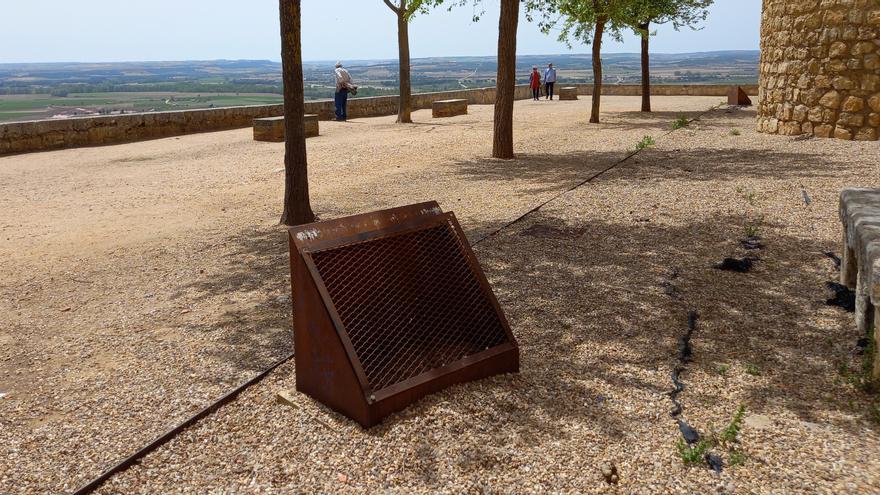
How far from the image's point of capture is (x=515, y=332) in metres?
4.41

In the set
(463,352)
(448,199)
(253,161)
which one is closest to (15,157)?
(253,161)

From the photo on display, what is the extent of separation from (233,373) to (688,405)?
2.47 m

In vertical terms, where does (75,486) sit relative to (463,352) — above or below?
below

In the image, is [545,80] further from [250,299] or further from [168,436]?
[168,436]

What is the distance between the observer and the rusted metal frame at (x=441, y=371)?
3.23 metres

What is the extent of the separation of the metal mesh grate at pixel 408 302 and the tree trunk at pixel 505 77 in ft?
27.8

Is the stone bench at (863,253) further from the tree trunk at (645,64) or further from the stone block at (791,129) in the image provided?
the tree trunk at (645,64)

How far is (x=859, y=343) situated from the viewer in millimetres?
4031

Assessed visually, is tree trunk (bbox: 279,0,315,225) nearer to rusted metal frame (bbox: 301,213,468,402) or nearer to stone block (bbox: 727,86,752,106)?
rusted metal frame (bbox: 301,213,468,402)

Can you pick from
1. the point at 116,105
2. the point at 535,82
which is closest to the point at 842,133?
the point at 535,82

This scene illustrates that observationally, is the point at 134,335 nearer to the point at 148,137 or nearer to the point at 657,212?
the point at 657,212

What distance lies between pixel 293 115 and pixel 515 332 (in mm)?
4203

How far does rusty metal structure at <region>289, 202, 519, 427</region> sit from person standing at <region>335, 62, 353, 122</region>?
16459 mm

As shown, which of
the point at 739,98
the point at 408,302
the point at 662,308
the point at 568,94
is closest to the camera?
the point at 408,302
